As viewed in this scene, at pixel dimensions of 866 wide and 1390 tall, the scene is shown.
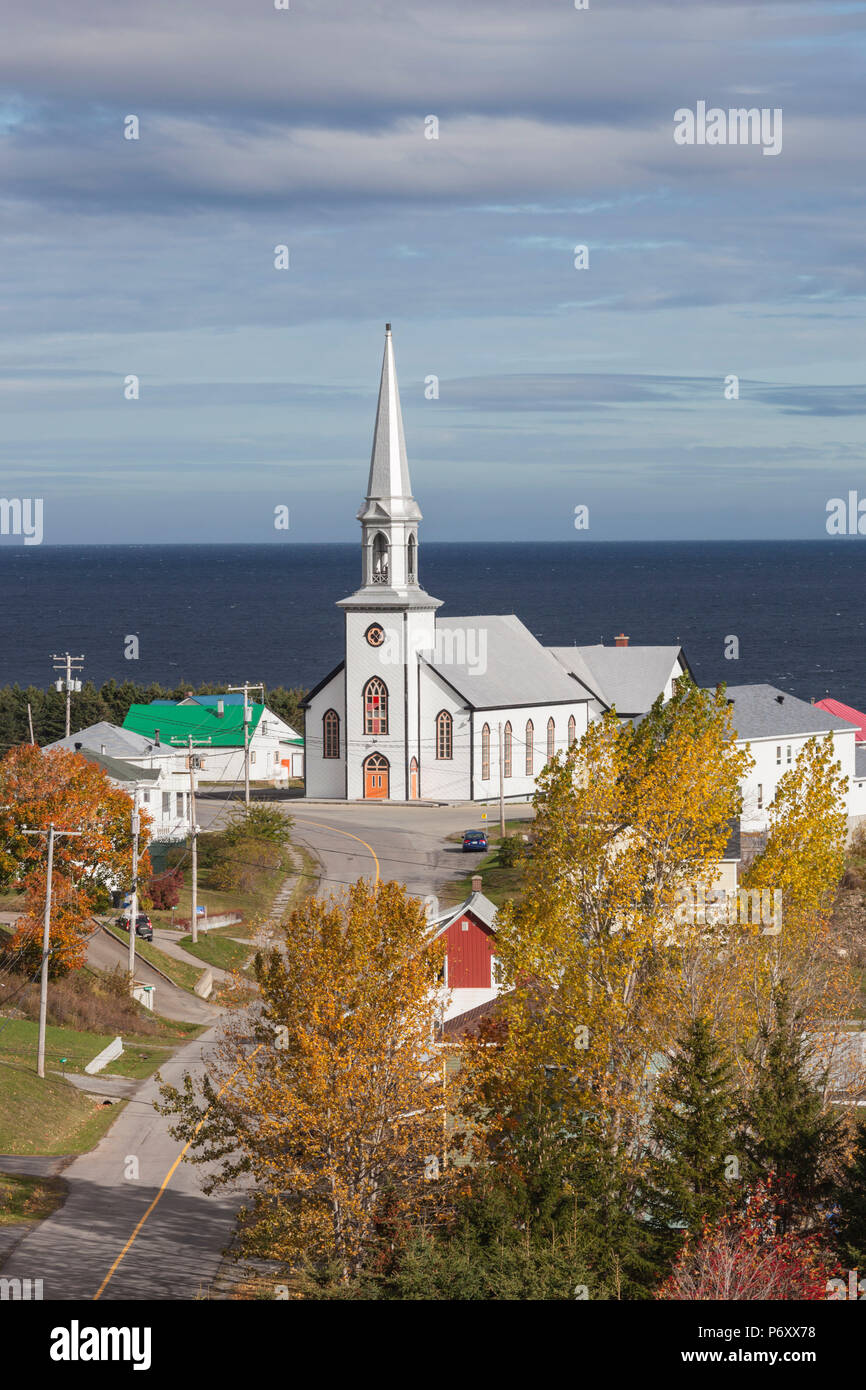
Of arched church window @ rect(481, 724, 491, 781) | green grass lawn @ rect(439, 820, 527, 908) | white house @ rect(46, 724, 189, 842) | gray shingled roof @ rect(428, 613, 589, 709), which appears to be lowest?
green grass lawn @ rect(439, 820, 527, 908)

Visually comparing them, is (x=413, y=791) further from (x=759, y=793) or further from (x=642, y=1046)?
(x=642, y=1046)

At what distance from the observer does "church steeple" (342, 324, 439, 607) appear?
8156cm

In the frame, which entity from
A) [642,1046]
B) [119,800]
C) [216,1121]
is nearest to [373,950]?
[216,1121]

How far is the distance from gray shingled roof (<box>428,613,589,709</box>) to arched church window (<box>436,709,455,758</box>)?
4.93ft

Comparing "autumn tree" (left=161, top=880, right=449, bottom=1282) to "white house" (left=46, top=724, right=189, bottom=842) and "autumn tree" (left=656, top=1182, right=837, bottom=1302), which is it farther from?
"white house" (left=46, top=724, right=189, bottom=842)

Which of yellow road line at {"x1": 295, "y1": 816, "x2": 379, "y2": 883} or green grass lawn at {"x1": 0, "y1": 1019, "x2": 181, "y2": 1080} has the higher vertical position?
yellow road line at {"x1": 295, "y1": 816, "x2": 379, "y2": 883}

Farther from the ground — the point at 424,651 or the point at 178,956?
the point at 424,651

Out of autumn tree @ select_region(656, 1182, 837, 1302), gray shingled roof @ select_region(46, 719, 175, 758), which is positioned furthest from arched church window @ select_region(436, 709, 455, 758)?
autumn tree @ select_region(656, 1182, 837, 1302)

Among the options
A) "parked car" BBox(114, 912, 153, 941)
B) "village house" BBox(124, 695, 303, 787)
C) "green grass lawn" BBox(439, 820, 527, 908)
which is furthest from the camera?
"village house" BBox(124, 695, 303, 787)

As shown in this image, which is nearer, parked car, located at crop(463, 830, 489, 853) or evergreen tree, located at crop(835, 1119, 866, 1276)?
evergreen tree, located at crop(835, 1119, 866, 1276)

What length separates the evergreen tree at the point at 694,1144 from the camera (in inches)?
1084
